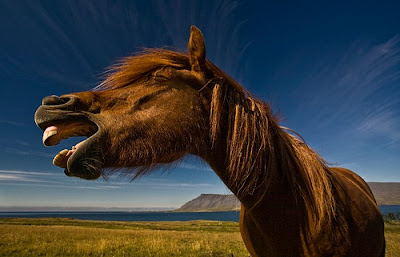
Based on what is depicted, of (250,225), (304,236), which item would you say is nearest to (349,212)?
(304,236)

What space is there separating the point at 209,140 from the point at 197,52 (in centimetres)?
71

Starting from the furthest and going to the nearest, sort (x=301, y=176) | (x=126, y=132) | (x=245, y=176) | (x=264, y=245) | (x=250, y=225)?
(x=250, y=225), (x=264, y=245), (x=301, y=176), (x=245, y=176), (x=126, y=132)

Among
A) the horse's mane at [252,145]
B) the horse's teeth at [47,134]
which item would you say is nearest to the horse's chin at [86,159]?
the horse's teeth at [47,134]

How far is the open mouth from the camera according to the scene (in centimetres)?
158

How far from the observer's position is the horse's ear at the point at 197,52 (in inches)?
72.3

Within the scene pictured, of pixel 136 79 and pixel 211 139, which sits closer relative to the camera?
pixel 211 139

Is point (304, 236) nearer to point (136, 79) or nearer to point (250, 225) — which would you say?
point (250, 225)

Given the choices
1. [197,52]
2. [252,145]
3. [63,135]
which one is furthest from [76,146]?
[252,145]

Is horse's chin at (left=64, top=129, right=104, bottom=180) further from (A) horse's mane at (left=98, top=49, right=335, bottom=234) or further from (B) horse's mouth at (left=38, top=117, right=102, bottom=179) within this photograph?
(A) horse's mane at (left=98, top=49, right=335, bottom=234)

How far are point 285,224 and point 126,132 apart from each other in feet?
4.62

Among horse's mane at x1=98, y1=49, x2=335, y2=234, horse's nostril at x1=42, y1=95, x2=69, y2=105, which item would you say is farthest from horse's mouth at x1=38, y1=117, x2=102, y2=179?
horse's mane at x1=98, y1=49, x2=335, y2=234

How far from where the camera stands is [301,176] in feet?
6.57

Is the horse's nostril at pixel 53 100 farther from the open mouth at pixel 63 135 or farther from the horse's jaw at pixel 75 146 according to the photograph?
the open mouth at pixel 63 135

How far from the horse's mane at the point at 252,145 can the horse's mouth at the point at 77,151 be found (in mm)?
529
